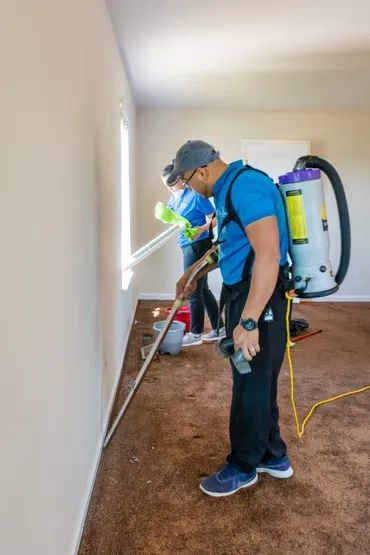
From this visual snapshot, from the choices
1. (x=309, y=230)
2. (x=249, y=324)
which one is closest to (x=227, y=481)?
(x=249, y=324)

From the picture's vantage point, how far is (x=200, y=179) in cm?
180

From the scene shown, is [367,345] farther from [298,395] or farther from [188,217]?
[188,217]

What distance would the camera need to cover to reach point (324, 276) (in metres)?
1.80

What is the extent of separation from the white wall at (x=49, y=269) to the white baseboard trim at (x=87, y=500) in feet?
0.05

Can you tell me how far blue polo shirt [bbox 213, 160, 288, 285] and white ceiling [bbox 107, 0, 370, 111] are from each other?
3.97ft

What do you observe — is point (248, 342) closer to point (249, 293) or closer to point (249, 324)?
point (249, 324)

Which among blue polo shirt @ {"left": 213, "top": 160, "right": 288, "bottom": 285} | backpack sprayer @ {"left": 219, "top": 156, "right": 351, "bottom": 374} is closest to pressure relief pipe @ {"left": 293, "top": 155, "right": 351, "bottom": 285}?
backpack sprayer @ {"left": 219, "top": 156, "right": 351, "bottom": 374}

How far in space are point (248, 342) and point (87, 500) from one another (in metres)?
0.84

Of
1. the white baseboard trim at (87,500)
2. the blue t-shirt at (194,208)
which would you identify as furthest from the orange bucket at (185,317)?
the white baseboard trim at (87,500)

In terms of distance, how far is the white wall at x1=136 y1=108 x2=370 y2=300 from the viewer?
5.25 metres

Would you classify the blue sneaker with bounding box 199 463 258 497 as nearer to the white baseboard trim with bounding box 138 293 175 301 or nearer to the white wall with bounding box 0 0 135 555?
the white wall with bounding box 0 0 135 555

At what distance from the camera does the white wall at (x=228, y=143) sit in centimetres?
525

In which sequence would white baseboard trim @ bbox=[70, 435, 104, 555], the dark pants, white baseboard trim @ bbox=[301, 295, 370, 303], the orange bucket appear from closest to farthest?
white baseboard trim @ bbox=[70, 435, 104, 555] → the dark pants → the orange bucket → white baseboard trim @ bbox=[301, 295, 370, 303]

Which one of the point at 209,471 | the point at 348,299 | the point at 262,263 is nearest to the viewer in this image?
the point at 262,263
